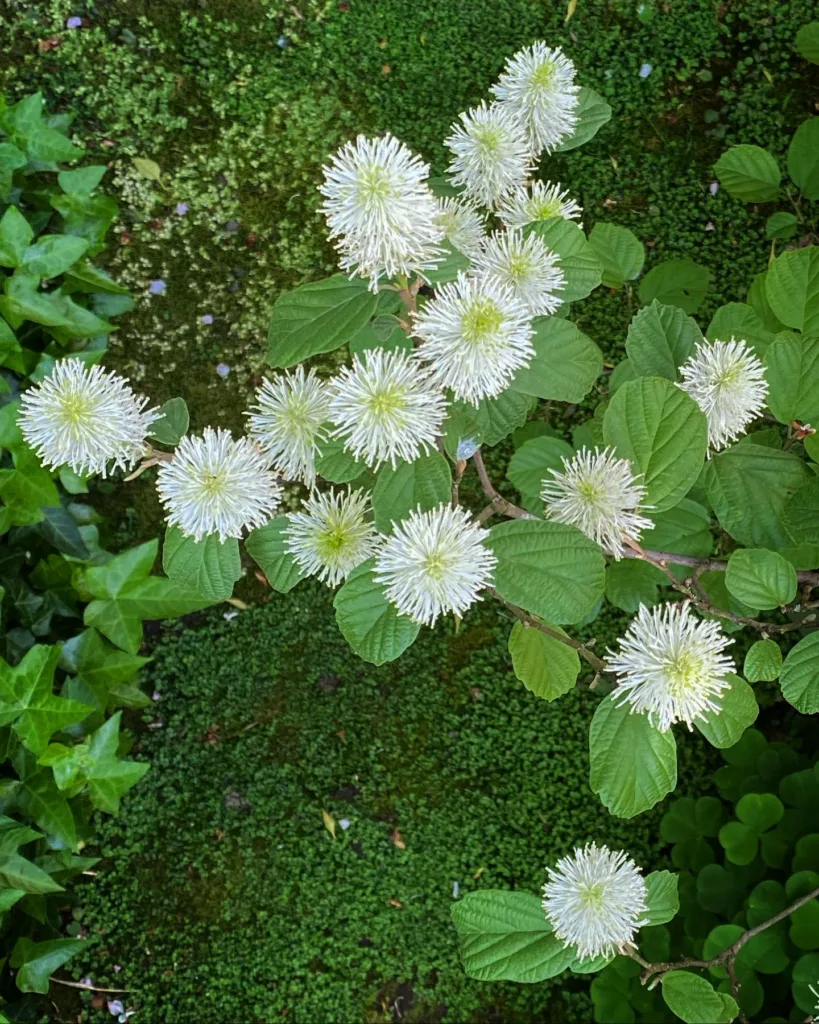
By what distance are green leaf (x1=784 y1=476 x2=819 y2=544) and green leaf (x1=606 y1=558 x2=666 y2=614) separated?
22cm

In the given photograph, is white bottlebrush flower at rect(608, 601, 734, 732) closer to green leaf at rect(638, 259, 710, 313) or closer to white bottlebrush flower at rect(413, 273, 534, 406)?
white bottlebrush flower at rect(413, 273, 534, 406)

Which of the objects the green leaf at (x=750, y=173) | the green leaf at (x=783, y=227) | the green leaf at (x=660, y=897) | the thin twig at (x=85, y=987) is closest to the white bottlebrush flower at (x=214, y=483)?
the green leaf at (x=660, y=897)

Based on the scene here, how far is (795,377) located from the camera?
88 centimetres

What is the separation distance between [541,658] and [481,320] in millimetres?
501

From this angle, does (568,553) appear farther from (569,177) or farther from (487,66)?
(487,66)

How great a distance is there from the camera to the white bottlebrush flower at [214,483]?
2.53 ft

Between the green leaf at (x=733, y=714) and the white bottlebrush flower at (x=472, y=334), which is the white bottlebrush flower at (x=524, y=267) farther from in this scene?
the green leaf at (x=733, y=714)

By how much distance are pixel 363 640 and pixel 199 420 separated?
1258 millimetres

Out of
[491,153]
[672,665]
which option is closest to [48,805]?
[672,665]

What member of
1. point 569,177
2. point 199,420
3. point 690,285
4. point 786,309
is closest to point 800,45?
point 569,177

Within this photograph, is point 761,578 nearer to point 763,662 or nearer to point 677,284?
point 763,662

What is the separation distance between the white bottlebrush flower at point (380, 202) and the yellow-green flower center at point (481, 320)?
67 mm

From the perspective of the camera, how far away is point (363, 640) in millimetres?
779

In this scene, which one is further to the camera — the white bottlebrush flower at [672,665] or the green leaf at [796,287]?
the green leaf at [796,287]
